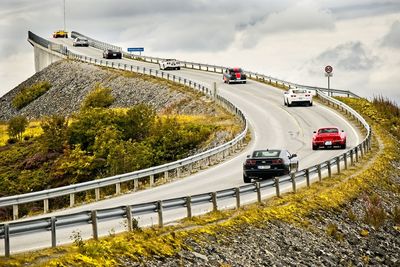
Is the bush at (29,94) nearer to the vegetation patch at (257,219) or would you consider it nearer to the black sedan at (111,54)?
the black sedan at (111,54)

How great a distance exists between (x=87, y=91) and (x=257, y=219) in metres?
69.2

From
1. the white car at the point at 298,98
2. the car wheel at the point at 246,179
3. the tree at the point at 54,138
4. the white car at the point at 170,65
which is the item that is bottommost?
the car wheel at the point at 246,179

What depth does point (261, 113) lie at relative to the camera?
64.4 meters

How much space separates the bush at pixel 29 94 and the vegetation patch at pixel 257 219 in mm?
66088

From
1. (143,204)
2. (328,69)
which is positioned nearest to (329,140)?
(328,69)

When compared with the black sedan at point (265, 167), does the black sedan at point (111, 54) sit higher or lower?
higher

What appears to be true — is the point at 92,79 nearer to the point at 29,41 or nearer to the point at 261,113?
the point at 261,113

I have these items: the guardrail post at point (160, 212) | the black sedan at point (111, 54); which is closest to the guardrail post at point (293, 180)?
the guardrail post at point (160, 212)

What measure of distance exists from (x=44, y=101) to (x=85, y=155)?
46.2 meters

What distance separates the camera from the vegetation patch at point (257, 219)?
18.0 meters

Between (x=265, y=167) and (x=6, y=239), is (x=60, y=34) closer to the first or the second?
(x=265, y=167)

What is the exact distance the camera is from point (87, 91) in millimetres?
91562

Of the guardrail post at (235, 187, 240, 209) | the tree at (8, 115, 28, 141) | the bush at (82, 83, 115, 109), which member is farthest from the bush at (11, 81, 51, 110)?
the guardrail post at (235, 187, 240, 209)

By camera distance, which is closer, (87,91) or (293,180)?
(293,180)
